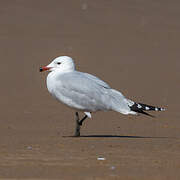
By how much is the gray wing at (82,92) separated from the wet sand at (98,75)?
0.51 meters

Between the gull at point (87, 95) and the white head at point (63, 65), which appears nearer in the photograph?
the gull at point (87, 95)

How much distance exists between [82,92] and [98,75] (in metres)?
8.57

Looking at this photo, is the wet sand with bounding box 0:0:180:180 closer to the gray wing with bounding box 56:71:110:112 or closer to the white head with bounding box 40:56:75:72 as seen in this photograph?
the gray wing with bounding box 56:71:110:112

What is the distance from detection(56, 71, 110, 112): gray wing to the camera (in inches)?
500

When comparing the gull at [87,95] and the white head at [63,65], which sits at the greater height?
the white head at [63,65]

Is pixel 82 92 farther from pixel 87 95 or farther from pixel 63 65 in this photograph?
pixel 63 65

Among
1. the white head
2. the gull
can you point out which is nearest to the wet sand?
the gull

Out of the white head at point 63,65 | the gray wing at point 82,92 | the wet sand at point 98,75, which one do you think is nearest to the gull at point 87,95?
the gray wing at point 82,92

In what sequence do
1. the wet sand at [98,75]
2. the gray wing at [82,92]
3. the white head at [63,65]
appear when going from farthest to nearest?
1. the white head at [63,65]
2. the gray wing at [82,92]
3. the wet sand at [98,75]

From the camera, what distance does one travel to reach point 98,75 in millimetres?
21266

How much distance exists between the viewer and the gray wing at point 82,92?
12.7 metres

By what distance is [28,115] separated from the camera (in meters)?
16.0

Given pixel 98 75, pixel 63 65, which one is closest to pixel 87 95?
pixel 63 65

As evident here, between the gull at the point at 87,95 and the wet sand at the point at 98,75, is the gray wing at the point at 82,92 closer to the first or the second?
the gull at the point at 87,95
